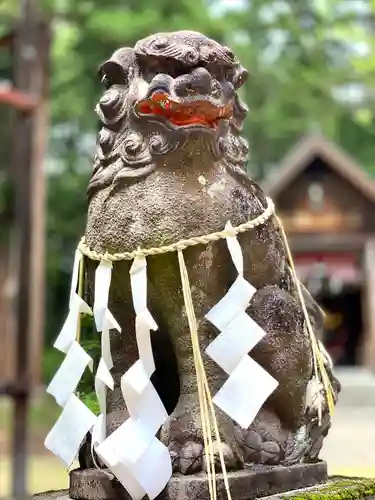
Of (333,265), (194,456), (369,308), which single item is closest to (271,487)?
(194,456)

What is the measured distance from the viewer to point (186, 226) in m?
1.46

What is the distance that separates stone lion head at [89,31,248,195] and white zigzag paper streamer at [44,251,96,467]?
0.26m

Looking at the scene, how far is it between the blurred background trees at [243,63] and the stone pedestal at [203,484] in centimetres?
777

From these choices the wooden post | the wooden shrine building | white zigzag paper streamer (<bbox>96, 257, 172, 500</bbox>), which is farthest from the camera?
the wooden shrine building

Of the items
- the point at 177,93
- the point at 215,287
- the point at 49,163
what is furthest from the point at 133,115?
the point at 49,163

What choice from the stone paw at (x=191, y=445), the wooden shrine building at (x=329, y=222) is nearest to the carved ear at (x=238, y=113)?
the stone paw at (x=191, y=445)

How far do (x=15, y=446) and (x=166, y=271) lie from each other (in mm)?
4025

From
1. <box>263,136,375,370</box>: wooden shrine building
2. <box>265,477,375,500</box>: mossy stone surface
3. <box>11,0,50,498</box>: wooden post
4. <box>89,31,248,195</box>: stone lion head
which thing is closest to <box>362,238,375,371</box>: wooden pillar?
<box>263,136,375,370</box>: wooden shrine building

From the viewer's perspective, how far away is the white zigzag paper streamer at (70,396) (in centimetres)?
146

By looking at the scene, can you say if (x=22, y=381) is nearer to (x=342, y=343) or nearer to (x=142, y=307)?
(x=142, y=307)

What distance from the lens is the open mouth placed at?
57.0 inches

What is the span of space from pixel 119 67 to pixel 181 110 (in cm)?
19

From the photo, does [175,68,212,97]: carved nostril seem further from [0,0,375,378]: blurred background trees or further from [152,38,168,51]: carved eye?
[0,0,375,378]: blurred background trees

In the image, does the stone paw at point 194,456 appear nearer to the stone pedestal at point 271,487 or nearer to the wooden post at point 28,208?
the stone pedestal at point 271,487
